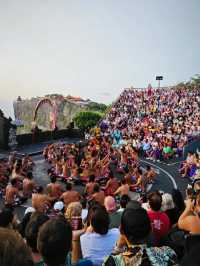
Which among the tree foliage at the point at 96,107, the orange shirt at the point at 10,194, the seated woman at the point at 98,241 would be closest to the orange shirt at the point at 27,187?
the orange shirt at the point at 10,194

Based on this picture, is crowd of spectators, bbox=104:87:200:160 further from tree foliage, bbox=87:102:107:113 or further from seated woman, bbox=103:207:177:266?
tree foliage, bbox=87:102:107:113

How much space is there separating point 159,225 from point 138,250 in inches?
94.3

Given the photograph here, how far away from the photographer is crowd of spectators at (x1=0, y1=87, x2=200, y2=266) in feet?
9.43

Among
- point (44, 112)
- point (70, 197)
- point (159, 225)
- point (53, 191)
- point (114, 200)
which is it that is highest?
point (159, 225)

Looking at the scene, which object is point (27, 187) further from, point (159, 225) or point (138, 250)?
point (138, 250)

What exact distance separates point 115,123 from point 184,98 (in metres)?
7.84

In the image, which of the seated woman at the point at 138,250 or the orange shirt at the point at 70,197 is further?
the orange shirt at the point at 70,197

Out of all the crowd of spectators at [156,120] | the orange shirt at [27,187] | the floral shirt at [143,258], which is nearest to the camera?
the floral shirt at [143,258]

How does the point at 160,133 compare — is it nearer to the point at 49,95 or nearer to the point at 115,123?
the point at 115,123

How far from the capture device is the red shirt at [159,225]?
5.14m

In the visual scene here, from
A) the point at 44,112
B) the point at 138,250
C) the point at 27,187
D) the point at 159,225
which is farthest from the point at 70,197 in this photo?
the point at 44,112

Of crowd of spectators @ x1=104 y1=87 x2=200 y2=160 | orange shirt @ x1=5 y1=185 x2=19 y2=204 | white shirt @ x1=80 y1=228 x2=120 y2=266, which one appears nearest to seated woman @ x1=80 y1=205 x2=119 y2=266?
white shirt @ x1=80 y1=228 x2=120 y2=266

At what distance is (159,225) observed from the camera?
5.25 meters

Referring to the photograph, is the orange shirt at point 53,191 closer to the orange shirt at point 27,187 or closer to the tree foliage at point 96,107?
the orange shirt at point 27,187
